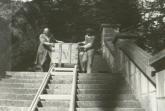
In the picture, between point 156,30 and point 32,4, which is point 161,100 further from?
point 32,4

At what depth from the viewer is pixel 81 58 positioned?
41.7 ft

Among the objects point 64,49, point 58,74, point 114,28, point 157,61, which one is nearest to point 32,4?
point 114,28

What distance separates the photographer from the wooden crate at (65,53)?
41.3ft

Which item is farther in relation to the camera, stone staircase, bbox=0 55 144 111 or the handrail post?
stone staircase, bbox=0 55 144 111

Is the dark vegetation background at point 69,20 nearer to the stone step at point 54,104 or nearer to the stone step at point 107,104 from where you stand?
the stone step at point 107,104

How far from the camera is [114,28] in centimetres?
1566

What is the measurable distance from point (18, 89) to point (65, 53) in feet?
12.7

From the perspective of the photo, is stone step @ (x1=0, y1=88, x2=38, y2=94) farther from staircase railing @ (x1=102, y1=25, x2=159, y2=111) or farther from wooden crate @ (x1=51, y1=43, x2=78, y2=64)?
wooden crate @ (x1=51, y1=43, x2=78, y2=64)

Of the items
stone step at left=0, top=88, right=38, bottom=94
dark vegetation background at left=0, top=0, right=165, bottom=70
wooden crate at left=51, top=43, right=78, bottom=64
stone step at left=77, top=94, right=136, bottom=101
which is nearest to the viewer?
stone step at left=77, top=94, right=136, bottom=101

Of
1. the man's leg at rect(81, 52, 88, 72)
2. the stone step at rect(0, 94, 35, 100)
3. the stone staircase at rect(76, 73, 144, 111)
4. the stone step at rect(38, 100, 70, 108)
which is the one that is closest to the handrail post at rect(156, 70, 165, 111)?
the stone staircase at rect(76, 73, 144, 111)

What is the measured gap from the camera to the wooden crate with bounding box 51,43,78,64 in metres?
12.6

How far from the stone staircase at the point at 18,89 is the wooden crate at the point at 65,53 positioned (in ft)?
7.66

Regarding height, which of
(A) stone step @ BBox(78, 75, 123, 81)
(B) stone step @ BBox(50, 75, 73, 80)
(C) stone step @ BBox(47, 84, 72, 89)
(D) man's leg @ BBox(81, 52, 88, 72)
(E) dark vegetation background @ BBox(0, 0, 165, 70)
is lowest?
(C) stone step @ BBox(47, 84, 72, 89)

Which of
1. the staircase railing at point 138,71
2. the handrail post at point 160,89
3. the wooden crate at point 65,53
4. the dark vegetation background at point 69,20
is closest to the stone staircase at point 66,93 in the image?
the staircase railing at point 138,71
